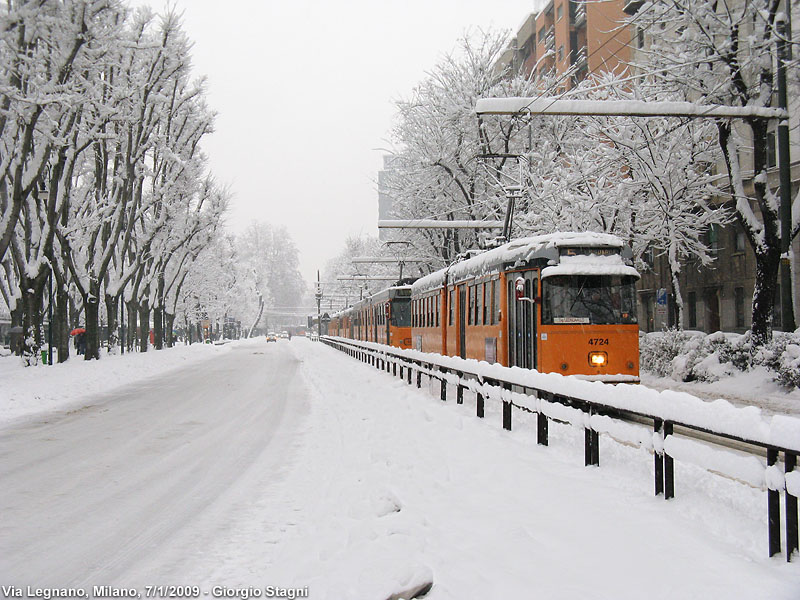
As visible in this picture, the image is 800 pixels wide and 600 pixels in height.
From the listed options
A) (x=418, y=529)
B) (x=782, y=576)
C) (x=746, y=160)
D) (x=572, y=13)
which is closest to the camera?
(x=782, y=576)

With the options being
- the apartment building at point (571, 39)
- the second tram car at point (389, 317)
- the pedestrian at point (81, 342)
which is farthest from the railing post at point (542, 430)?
the pedestrian at point (81, 342)

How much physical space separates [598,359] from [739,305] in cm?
2503

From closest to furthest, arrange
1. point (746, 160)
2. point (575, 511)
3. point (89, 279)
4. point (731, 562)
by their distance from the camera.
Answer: point (731, 562) → point (575, 511) → point (89, 279) → point (746, 160)

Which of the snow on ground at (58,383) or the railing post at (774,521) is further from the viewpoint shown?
the snow on ground at (58,383)

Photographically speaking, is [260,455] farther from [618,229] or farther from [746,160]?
[746,160]

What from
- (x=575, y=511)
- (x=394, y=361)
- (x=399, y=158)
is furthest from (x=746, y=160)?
(x=575, y=511)

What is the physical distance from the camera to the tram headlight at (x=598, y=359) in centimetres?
1335

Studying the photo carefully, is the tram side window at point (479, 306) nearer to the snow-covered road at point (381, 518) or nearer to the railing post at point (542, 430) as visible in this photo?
the snow-covered road at point (381, 518)

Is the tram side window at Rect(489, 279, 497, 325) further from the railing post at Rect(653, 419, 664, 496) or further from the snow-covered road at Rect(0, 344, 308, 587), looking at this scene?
the railing post at Rect(653, 419, 664, 496)

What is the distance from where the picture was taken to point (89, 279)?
31.3 meters

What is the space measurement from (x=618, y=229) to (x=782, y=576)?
2620 centimetres

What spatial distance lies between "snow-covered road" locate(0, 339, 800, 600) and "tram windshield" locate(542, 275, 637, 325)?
313cm

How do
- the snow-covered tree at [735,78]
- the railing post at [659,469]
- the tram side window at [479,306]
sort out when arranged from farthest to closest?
the tram side window at [479,306], the snow-covered tree at [735,78], the railing post at [659,469]

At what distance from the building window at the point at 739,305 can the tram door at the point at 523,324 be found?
23.5 metres
